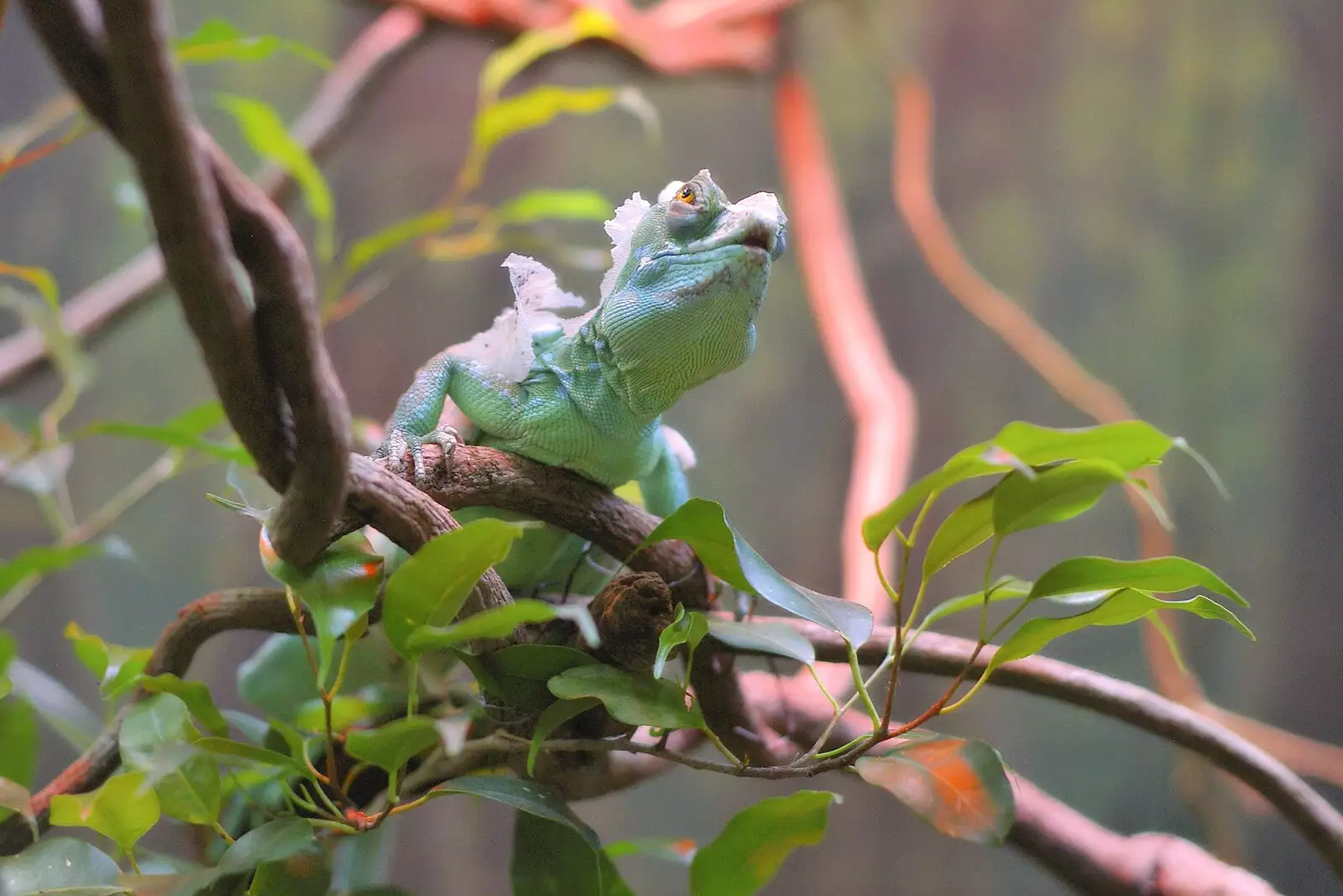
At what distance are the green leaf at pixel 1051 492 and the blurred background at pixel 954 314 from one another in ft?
8.52

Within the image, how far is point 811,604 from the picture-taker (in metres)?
1.00

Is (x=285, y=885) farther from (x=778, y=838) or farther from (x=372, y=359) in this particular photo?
(x=372, y=359)

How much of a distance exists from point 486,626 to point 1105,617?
2.13 feet

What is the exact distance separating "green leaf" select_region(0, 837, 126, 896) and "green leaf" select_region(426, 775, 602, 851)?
0.35 metres

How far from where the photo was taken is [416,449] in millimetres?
1184

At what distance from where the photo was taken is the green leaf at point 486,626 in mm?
796

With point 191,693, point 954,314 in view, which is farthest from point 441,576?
point 954,314

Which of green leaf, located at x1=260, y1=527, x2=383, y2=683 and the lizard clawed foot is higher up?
the lizard clawed foot

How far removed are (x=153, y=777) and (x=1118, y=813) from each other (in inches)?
139

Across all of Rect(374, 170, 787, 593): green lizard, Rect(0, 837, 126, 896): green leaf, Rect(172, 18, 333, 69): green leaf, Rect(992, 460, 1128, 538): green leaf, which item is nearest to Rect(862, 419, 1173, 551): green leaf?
Rect(992, 460, 1128, 538): green leaf

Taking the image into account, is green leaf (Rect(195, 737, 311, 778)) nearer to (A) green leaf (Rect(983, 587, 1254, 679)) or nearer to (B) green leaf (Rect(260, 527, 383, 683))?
(B) green leaf (Rect(260, 527, 383, 683))

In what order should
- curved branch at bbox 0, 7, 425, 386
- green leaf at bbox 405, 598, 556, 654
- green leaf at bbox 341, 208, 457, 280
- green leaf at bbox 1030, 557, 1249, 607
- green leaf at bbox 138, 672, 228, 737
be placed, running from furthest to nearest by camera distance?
curved branch at bbox 0, 7, 425, 386, green leaf at bbox 341, 208, 457, 280, green leaf at bbox 138, 672, 228, 737, green leaf at bbox 1030, 557, 1249, 607, green leaf at bbox 405, 598, 556, 654

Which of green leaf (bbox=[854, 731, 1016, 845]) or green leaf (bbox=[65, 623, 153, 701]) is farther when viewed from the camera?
green leaf (bbox=[65, 623, 153, 701])

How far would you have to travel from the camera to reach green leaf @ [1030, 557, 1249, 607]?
0.91 metres
